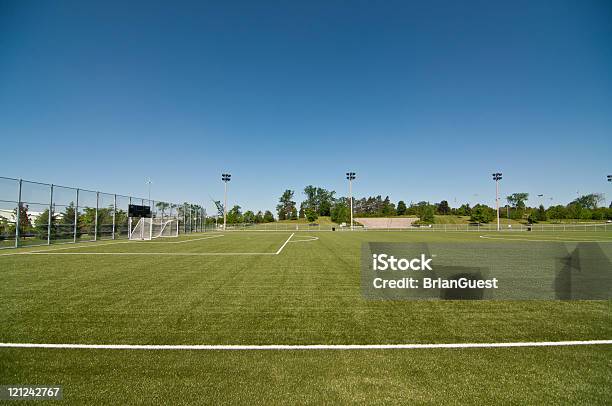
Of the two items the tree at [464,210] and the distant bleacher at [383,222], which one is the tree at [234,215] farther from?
the tree at [464,210]

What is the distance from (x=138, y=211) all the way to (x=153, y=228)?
5.00 metres

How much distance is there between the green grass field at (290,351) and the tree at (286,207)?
435 ft

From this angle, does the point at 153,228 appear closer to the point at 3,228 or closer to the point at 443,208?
the point at 3,228

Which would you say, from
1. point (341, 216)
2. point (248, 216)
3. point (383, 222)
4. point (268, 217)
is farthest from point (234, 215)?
point (383, 222)

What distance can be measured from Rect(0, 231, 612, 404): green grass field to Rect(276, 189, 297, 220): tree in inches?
5222

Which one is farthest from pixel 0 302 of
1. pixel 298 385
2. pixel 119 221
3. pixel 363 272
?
pixel 119 221

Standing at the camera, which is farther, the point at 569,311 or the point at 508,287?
the point at 508,287

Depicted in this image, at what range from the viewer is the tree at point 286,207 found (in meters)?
140

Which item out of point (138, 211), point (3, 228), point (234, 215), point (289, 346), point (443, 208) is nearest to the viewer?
point (289, 346)

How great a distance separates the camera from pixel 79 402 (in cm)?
258

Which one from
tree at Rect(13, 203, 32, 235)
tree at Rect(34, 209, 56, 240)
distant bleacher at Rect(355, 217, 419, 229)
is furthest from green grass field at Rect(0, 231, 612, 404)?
distant bleacher at Rect(355, 217, 419, 229)

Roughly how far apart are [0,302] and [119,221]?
79.3 ft

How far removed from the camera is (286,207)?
462 feet

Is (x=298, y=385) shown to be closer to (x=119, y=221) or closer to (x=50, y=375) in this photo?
(x=50, y=375)
